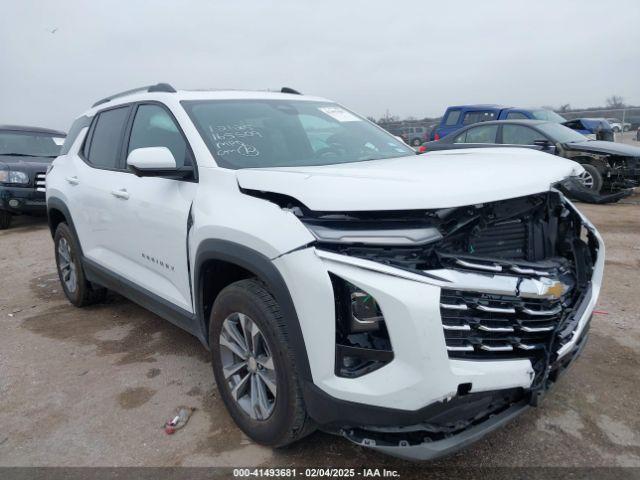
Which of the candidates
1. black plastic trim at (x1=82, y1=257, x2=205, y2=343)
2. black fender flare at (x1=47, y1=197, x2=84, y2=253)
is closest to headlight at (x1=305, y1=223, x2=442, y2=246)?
black plastic trim at (x1=82, y1=257, x2=205, y2=343)

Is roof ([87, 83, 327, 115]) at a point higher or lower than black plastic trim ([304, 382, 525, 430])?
higher

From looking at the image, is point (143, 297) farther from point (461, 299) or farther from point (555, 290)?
point (555, 290)

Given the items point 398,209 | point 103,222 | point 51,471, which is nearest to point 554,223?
point 398,209

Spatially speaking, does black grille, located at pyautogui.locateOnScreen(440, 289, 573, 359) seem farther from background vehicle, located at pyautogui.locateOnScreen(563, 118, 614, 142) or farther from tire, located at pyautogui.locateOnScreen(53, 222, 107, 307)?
background vehicle, located at pyautogui.locateOnScreen(563, 118, 614, 142)

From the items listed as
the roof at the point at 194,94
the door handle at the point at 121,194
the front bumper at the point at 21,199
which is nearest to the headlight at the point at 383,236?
the roof at the point at 194,94

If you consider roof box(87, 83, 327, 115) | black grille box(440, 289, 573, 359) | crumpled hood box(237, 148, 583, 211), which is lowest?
black grille box(440, 289, 573, 359)

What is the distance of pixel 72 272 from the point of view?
4.82 m

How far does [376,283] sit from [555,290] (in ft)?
2.54

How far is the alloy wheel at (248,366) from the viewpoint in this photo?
2.42m

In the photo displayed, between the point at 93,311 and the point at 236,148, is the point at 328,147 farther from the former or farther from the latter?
the point at 93,311

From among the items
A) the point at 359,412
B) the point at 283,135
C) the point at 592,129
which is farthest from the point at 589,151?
the point at 359,412

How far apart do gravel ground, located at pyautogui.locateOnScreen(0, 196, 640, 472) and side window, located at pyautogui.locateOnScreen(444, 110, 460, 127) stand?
9.23 metres

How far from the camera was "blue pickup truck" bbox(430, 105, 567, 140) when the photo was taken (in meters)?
12.1

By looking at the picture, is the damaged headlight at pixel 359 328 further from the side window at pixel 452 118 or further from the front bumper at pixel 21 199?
the side window at pixel 452 118
